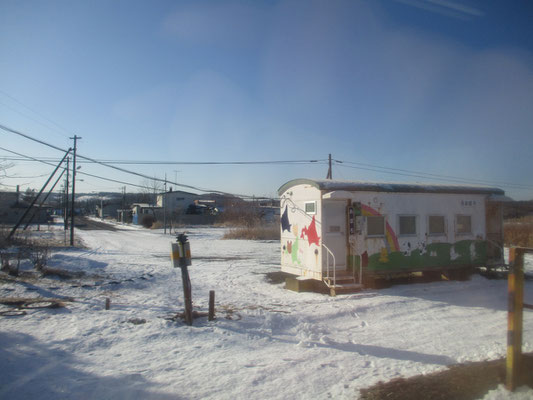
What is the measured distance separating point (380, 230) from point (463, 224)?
3495 mm

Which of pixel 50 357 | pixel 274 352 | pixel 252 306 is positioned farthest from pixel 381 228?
pixel 50 357

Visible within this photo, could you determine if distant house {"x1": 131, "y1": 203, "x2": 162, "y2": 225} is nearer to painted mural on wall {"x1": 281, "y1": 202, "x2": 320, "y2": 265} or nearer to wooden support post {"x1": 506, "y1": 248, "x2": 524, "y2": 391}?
Result: painted mural on wall {"x1": 281, "y1": 202, "x2": 320, "y2": 265}

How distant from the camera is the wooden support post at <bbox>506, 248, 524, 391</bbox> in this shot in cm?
451

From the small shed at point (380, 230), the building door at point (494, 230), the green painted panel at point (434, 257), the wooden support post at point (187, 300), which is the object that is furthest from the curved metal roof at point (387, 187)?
the wooden support post at point (187, 300)

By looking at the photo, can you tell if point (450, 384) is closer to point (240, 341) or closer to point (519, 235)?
point (240, 341)

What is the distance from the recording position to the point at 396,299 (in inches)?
381

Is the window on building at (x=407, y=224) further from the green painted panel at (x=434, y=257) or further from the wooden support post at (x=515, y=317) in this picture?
the wooden support post at (x=515, y=317)

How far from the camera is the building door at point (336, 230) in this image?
35.4 feet

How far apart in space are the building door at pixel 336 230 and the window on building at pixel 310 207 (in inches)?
13.3

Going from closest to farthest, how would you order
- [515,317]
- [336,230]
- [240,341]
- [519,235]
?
[515,317] → [240,341] → [336,230] → [519,235]

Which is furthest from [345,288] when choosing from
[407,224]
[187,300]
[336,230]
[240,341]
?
[187,300]

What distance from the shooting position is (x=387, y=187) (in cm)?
1159

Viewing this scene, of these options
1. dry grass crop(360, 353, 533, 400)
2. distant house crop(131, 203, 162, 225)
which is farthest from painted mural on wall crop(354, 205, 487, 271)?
distant house crop(131, 203, 162, 225)

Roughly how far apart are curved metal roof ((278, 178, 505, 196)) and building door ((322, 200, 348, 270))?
48 cm
